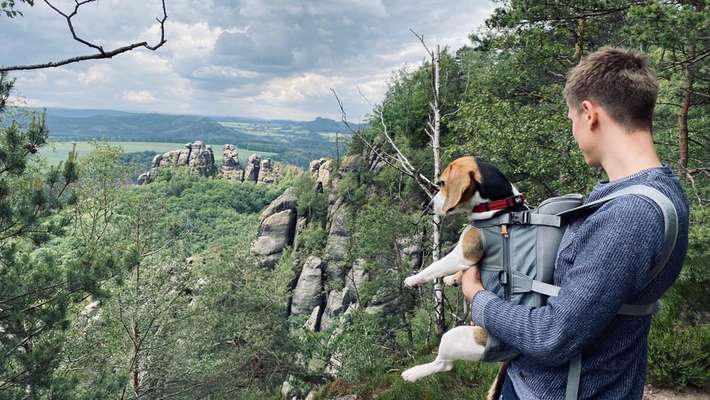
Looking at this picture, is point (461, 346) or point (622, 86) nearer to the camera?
point (622, 86)

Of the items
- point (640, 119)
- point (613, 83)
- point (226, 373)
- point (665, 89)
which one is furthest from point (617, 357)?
point (226, 373)

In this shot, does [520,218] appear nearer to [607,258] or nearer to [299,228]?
[607,258]

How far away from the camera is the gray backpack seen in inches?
49.6

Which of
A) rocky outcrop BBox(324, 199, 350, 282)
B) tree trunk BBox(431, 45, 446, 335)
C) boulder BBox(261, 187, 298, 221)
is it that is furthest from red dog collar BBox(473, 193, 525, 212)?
boulder BBox(261, 187, 298, 221)

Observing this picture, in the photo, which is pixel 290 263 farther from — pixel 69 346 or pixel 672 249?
pixel 672 249

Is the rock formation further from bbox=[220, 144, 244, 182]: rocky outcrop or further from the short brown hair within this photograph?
bbox=[220, 144, 244, 182]: rocky outcrop

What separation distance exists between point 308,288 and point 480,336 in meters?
35.6

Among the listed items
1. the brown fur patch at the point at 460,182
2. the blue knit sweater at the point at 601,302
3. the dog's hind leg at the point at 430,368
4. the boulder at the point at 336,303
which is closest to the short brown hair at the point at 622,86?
the blue knit sweater at the point at 601,302

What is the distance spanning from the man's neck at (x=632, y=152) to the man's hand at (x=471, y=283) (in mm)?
626

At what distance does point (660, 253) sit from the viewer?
43.7 inches

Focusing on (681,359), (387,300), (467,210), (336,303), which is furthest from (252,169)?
(467,210)

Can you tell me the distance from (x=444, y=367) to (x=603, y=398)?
33.8 inches

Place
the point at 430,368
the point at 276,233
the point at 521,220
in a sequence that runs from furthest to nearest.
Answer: the point at 276,233 → the point at 430,368 → the point at 521,220

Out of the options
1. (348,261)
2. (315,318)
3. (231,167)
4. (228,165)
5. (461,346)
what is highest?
(461,346)
